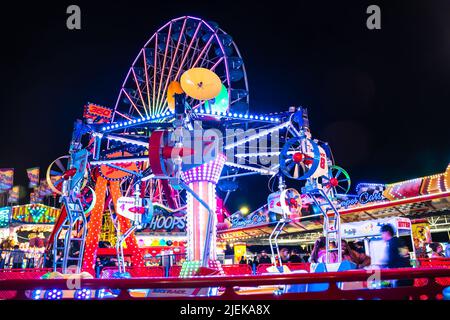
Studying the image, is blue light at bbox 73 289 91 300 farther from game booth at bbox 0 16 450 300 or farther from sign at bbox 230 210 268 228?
sign at bbox 230 210 268 228

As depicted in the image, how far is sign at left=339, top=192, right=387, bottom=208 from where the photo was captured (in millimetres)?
18891

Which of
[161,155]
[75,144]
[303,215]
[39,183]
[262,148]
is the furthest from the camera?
[39,183]

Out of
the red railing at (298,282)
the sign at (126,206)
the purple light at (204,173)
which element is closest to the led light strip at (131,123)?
the purple light at (204,173)

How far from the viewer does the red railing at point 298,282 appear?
13.2 feet

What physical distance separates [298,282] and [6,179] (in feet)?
152

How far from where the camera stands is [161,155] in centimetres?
660

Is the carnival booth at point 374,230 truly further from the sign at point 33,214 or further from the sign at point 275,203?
the sign at point 33,214

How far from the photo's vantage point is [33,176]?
1907 inches

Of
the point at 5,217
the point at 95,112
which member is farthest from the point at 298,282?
the point at 5,217

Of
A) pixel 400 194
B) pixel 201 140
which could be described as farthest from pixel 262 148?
pixel 400 194

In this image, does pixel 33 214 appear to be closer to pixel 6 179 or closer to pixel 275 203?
pixel 6 179

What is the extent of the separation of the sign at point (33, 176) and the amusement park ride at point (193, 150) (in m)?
33.5
